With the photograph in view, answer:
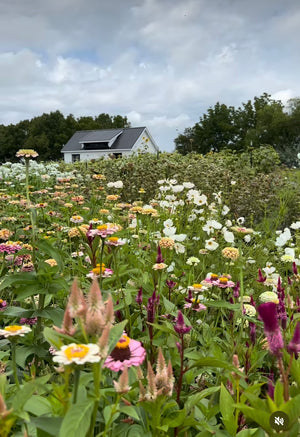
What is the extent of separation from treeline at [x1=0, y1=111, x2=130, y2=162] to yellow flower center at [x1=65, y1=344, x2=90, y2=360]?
201 ft

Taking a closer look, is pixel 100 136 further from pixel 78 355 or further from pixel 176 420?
pixel 78 355

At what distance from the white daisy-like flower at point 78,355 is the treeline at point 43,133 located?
201ft

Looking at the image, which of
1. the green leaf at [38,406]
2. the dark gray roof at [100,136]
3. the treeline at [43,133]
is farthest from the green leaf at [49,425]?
the treeline at [43,133]

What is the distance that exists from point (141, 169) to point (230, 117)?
2011 inches

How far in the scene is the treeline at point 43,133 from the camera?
6141 centimetres

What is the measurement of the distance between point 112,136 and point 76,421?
169 feet

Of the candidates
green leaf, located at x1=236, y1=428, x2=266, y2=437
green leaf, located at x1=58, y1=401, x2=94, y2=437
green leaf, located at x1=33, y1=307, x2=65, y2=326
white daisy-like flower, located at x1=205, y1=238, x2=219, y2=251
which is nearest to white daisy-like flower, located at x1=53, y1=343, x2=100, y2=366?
green leaf, located at x1=58, y1=401, x2=94, y2=437

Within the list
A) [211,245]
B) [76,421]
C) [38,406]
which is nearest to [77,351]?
[76,421]

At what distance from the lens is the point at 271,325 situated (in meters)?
0.99

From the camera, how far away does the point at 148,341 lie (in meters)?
1.71

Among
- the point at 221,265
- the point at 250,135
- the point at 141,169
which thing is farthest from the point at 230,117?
the point at 221,265

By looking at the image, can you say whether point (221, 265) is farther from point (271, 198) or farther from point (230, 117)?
point (230, 117)

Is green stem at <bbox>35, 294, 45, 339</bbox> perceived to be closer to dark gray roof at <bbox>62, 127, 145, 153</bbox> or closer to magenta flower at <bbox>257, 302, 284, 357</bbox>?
magenta flower at <bbox>257, 302, 284, 357</bbox>

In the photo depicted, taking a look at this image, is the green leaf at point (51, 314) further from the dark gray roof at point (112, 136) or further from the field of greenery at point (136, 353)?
the dark gray roof at point (112, 136)
